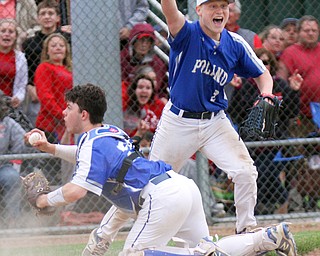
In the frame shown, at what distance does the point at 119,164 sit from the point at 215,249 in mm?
831

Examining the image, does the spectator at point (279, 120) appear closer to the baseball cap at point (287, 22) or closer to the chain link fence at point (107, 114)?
the chain link fence at point (107, 114)

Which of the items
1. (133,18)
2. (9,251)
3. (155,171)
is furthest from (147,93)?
(155,171)

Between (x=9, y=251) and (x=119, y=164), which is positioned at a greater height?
(x=119, y=164)

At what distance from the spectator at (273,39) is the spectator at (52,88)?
6.75 feet

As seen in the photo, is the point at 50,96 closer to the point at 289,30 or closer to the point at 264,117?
the point at 289,30

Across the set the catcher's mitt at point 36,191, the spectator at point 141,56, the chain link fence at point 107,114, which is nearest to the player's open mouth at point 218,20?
the catcher's mitt at point 36,191

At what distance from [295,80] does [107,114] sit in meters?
1.94

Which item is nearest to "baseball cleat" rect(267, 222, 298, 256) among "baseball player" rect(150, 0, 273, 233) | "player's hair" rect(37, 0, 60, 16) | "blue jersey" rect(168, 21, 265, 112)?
"baseball player" rect(150, 0, 273, 233)

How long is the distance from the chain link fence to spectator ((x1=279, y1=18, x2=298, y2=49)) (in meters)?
0.64

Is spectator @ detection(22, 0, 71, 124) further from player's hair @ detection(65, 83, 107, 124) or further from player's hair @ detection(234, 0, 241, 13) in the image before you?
player's hair @ detection(65, 83, 107, 124)

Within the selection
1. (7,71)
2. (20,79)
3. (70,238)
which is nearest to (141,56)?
(20,79)

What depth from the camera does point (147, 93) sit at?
8781 millimetres

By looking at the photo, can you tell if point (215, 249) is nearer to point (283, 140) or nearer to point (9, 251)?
point (9, 251)

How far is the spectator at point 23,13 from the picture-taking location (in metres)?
8.95
